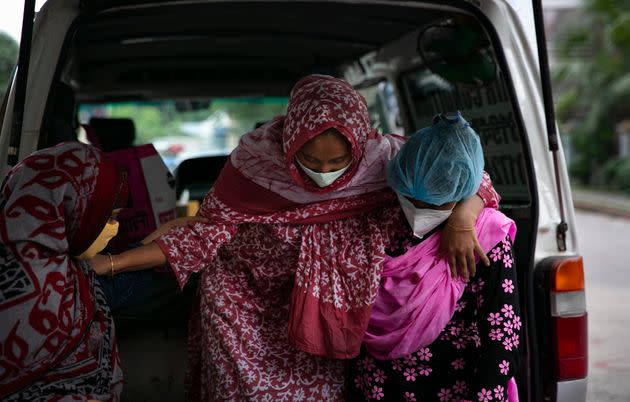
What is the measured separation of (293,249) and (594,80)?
1605 cm

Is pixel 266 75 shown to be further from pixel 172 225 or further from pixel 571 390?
pixel 571 390

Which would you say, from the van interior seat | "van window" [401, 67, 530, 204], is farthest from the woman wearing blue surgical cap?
the van interior seat

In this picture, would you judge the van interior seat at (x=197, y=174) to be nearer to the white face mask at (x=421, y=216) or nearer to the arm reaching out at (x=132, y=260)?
the arm reaching out at (x=132, y=260)

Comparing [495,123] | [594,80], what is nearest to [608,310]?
[495,123]

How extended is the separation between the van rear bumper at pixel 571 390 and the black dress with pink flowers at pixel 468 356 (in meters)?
0.31

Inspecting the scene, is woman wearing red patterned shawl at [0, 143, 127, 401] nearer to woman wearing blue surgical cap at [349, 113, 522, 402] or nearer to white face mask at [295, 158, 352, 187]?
white face mask at [295, 158, 352, 187]

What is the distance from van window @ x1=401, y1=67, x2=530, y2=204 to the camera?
112 inches

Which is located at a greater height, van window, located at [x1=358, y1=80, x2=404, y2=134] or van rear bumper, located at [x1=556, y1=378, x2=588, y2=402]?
van window, located at [x1=358, y1=80, x2=404, y2=134]

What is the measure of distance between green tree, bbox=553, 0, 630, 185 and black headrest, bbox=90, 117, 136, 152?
13174 millimetres

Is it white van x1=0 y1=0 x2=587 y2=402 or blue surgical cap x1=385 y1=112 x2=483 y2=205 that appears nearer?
blue surgical cap x1=385 y1=112 x2=483 y2=205

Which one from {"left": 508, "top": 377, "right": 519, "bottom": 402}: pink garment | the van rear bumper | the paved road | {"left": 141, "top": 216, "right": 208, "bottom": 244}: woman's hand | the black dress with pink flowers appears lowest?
the paved road

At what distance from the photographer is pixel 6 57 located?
303 centimetres

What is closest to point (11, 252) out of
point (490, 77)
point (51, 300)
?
point (51, 300)

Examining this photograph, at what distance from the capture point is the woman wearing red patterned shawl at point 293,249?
1970 millimetres
